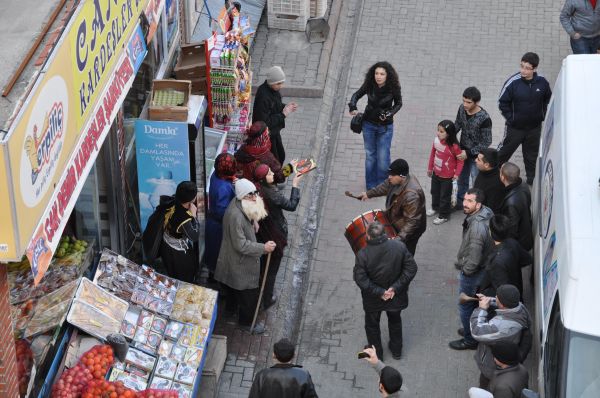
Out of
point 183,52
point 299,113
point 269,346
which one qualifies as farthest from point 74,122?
point 299,113

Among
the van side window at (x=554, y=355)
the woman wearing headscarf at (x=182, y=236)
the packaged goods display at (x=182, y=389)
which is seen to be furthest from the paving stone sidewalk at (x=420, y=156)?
the van side window at (x=554, y=355)

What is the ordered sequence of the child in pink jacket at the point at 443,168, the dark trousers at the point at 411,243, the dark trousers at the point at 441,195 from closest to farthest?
the dark trousers at the point at 411,243
the child in pink jacket at the point at 443,168
the dark trousers at the point at 441,195

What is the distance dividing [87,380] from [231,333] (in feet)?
8.05

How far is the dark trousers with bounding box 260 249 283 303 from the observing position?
1019cm

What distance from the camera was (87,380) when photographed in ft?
26.5

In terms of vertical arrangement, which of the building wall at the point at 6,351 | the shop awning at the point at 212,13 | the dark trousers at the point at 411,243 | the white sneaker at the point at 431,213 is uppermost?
the shop awning at the point at 212,13

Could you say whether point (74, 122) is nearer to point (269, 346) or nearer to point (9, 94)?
point (9, 94)

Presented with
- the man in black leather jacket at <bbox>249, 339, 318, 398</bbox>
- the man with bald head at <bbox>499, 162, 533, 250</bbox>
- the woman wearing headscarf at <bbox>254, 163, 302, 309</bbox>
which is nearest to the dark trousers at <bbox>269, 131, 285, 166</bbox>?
the woman wearing headscarf at <bbox>254, 163, 302, 309</bbox>

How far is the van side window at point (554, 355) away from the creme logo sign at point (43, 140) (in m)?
3.93

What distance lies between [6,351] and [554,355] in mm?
4106

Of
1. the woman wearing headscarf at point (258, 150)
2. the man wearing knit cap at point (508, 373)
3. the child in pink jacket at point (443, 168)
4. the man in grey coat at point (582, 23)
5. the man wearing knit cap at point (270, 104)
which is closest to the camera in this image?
the man wearing knit cap at point (508, 373)

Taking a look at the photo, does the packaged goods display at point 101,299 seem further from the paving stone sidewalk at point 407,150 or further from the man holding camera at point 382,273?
the man holding camera at point 382,273

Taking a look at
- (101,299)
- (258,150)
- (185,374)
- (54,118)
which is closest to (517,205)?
(258,150)

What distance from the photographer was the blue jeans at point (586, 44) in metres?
14.6
